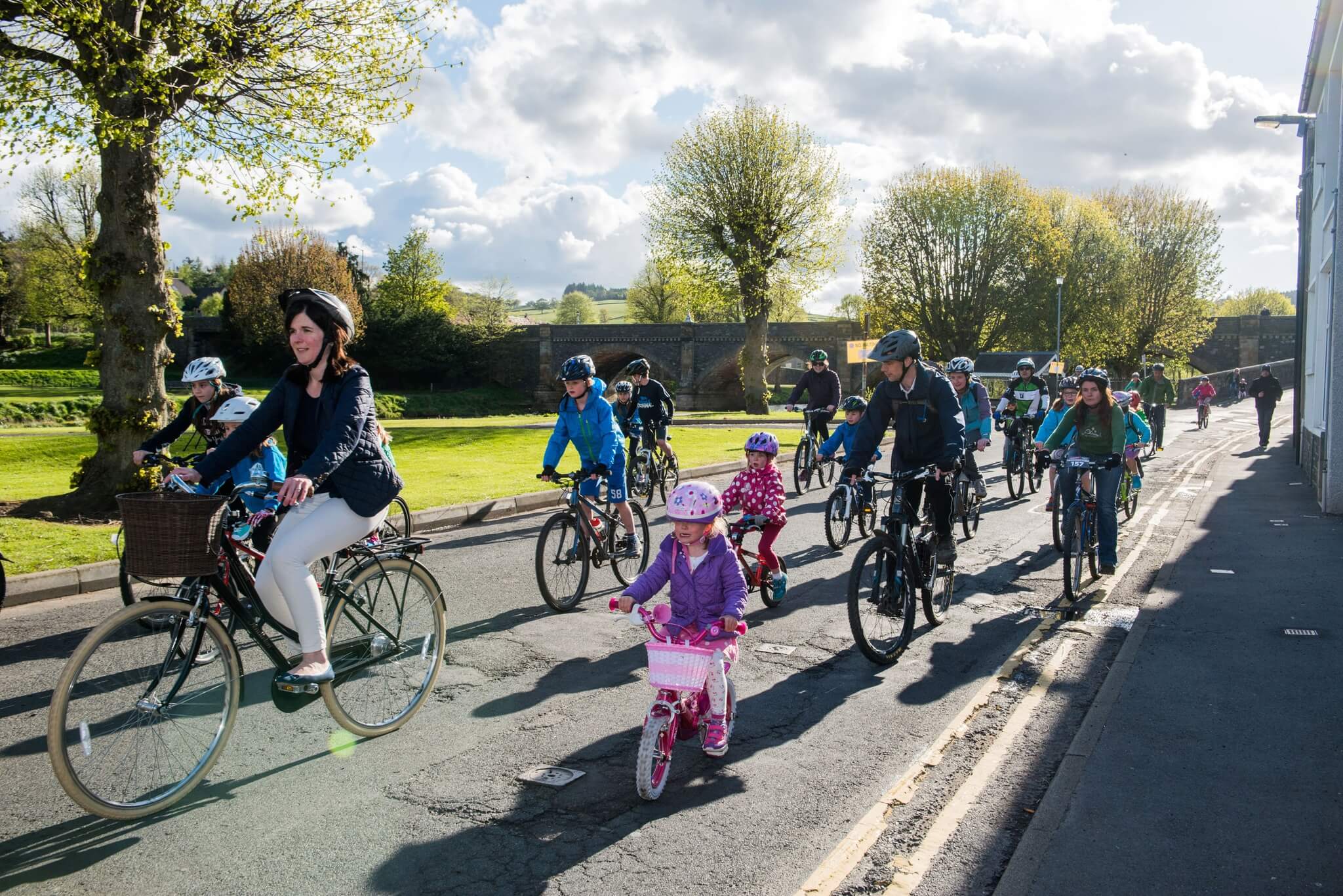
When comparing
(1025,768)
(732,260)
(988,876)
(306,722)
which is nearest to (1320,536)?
(1025,768)

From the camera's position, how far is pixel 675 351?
6619 centimetres

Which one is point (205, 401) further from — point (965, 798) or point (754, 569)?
point (965, 798)

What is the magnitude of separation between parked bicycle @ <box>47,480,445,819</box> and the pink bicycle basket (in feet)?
5.09

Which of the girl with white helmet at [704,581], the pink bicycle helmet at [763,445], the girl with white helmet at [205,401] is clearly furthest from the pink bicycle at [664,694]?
the girl with white helmet at [205,401]

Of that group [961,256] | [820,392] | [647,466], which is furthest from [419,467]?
[961,256]

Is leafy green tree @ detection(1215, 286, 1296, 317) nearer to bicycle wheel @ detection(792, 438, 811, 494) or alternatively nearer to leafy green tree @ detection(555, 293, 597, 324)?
leafy green tree @ detection(555, 293, 597, 324)

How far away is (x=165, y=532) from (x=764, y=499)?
4500 mm

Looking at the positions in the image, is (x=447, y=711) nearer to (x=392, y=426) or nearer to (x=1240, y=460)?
(x=1240, y=460)

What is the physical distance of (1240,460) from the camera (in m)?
21.8

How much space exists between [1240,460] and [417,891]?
2298cm

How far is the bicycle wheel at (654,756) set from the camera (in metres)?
4.01

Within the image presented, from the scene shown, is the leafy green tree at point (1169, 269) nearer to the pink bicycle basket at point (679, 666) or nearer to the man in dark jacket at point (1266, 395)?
the man in dark jacket at point (1266, 395)

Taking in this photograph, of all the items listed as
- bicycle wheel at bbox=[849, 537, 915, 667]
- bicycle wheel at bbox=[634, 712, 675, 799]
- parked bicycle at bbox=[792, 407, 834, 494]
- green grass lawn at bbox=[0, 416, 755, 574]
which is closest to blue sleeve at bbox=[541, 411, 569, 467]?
bicycle wheel at bbox=[849, 537, 915, 667]

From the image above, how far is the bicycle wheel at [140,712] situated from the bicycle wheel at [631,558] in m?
4.08
